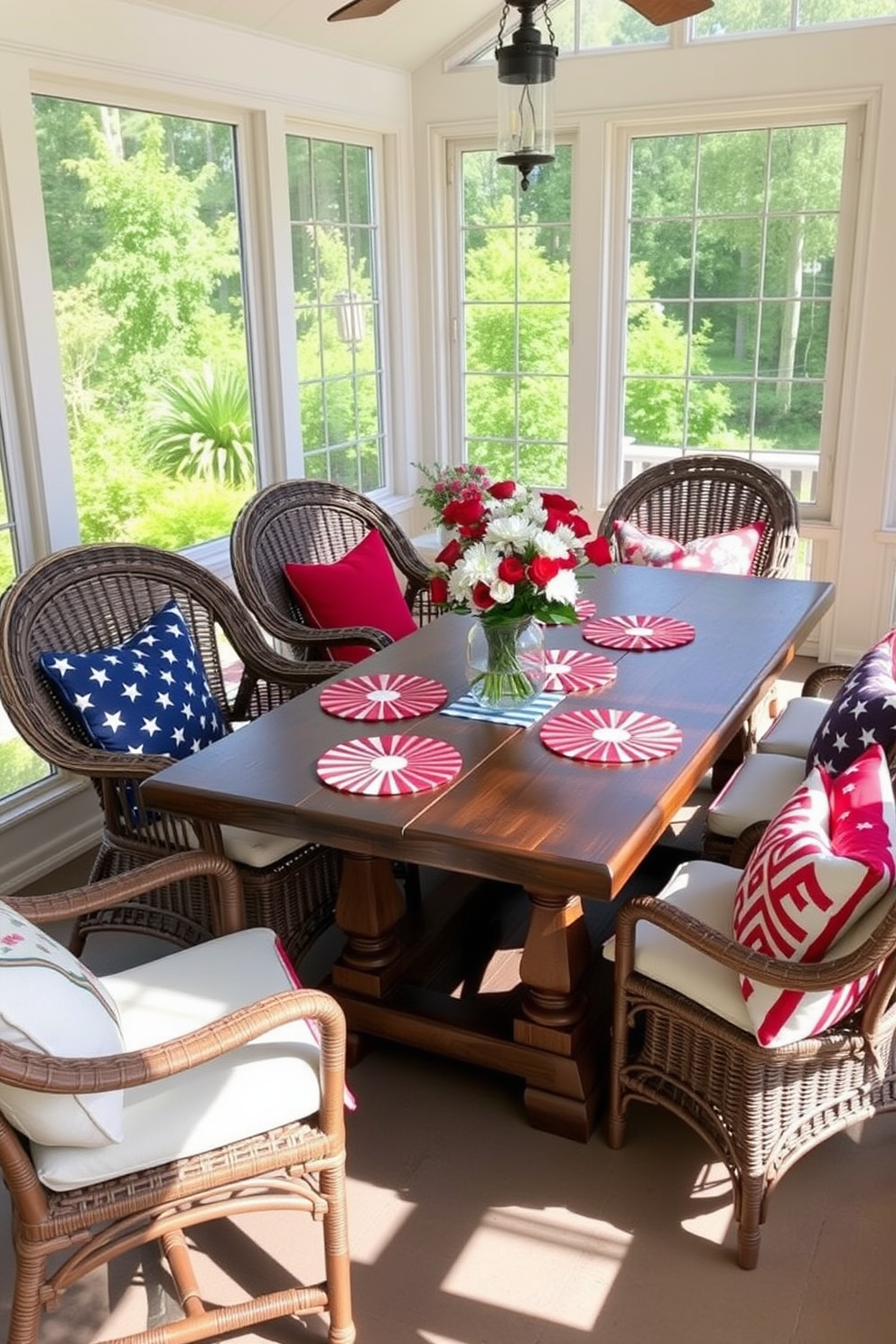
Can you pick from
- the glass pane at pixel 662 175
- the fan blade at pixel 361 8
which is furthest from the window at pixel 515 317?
the fan blade at pixel 361 8

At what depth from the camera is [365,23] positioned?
4363 millimetres

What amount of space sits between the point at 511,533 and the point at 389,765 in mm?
529

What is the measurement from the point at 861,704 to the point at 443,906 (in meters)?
1.15

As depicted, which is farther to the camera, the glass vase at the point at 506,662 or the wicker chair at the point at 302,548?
the wicker chair at the point at 302,548

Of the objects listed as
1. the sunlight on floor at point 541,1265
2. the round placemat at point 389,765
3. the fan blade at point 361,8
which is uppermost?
the fan blade at point 361,8

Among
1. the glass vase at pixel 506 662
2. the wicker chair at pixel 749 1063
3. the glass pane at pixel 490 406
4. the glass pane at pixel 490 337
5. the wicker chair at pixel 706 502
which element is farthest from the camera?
the glass pane at pixel 490 406

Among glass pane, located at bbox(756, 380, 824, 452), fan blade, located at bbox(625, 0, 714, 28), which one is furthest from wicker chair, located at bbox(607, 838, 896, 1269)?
glass pane, located at bbox(756, 380, 824, 452)

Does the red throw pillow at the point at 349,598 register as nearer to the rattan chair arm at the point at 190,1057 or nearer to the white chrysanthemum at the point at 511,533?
the white chrysanthemum at the point at 511,533

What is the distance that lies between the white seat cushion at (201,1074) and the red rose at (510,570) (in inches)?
33.2

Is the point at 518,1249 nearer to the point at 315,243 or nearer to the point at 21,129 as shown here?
the point at 21,129

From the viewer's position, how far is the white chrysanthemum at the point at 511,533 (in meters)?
2.37

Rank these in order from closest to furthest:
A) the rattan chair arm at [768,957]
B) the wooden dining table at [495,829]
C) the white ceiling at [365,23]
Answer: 1. the rattan chair arm at [768,957]
2. the wooden dining table at [495,829]
3. the white ceiling at [365,23]

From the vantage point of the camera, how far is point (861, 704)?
2.43m

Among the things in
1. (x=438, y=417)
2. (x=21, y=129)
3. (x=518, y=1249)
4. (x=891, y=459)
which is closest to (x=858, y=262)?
(x=891, y=459)
